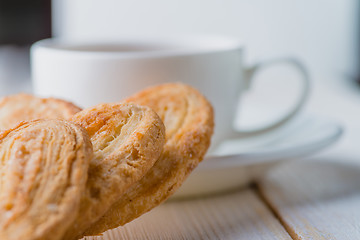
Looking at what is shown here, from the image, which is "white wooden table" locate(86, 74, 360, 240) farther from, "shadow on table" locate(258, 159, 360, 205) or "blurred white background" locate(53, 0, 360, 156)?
"blurred white background" locate(53, 0, 360, 156)

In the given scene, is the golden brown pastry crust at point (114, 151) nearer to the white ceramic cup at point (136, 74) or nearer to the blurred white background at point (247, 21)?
the white ceramic cup at point (136, 74)

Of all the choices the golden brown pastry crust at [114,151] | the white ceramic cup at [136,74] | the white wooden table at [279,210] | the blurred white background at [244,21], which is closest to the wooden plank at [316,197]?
the white wooden table at [279,210]

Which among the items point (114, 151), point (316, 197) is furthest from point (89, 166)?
point (316, 197)

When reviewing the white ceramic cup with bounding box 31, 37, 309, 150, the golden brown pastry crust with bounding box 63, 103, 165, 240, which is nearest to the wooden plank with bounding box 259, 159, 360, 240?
the white ceramic cup with bounding box 31, 37, 309, 150

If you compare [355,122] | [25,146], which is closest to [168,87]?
[25,146]

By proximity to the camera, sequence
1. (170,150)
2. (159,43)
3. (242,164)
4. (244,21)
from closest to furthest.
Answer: (170,150)
(242,164)
(159,43)
(244,21)

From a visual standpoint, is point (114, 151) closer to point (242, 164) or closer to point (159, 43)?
point (242, 164)

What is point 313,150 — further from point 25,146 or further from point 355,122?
point 355,122
